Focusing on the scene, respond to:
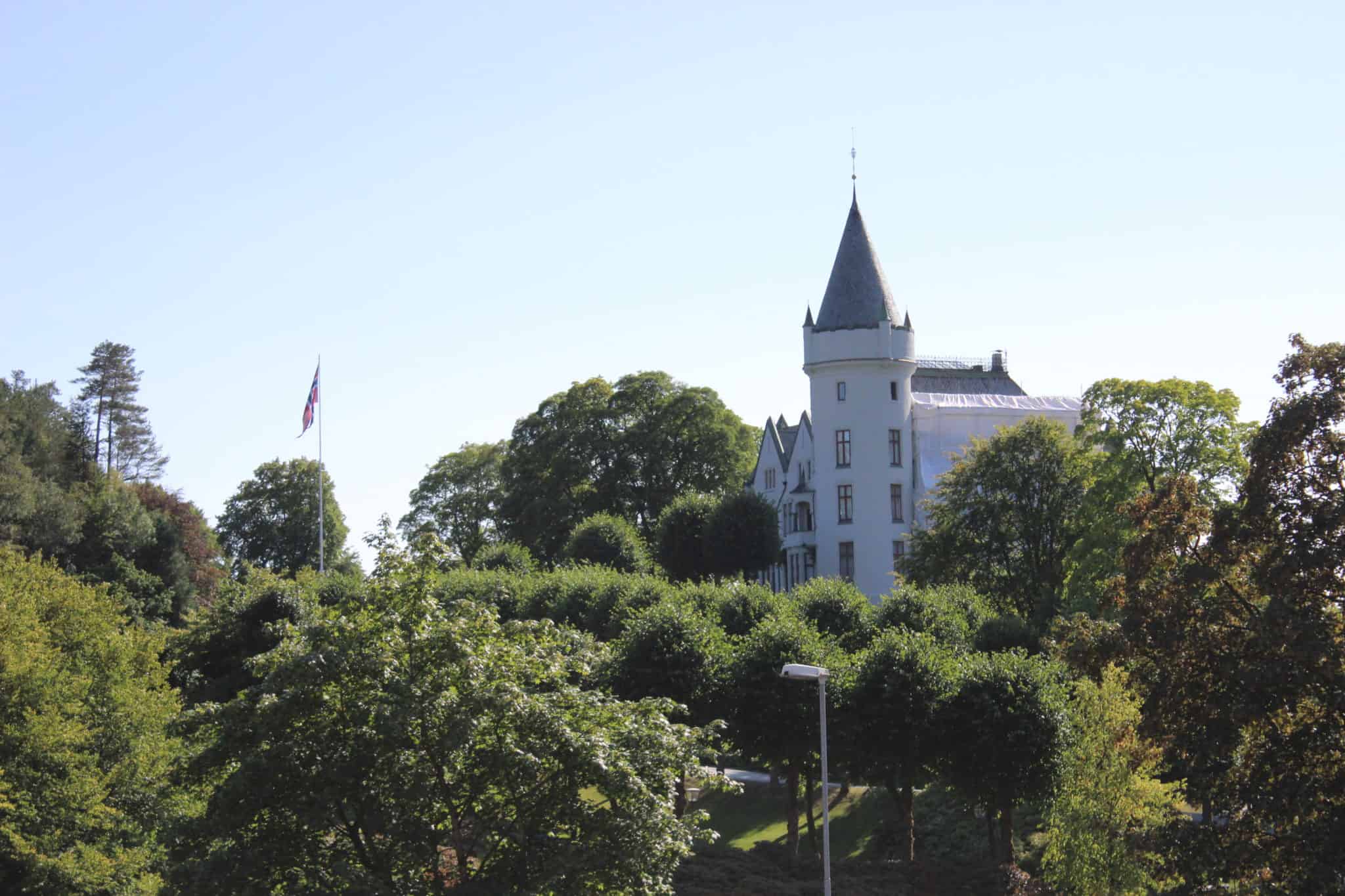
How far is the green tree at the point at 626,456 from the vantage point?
91.7 metres

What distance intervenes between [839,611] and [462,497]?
62506mm

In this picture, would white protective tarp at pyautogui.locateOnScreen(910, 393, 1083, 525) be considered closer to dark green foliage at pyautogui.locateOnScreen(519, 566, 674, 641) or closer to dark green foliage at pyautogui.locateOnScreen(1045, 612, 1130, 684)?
dark green foliage at pyautogui.locateOnScreen(519, 566, 674, 641)

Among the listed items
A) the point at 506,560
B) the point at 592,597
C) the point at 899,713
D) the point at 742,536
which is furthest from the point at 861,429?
the point at 899,713

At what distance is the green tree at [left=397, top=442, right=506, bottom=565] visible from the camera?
359 ft

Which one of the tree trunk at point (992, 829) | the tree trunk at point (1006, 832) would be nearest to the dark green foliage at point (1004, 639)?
the tree trunk at point (992, 829)

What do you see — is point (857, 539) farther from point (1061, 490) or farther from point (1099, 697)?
point (1099, 697)

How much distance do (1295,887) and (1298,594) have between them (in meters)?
4.41

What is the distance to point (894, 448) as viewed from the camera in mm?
83000

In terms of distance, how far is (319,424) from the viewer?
75.8 meters

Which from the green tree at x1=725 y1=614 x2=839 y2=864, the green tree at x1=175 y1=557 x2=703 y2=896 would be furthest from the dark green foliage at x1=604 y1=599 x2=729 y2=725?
the green tree at x1=175 y1=557 x2=703 y2=896

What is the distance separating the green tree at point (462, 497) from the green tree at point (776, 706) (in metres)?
65.9

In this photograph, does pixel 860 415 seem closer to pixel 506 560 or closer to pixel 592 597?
pixel 506 560

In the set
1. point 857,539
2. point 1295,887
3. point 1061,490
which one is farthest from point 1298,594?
point 857,539

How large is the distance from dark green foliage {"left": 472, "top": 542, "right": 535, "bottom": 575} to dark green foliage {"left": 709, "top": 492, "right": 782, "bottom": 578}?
9.79m
